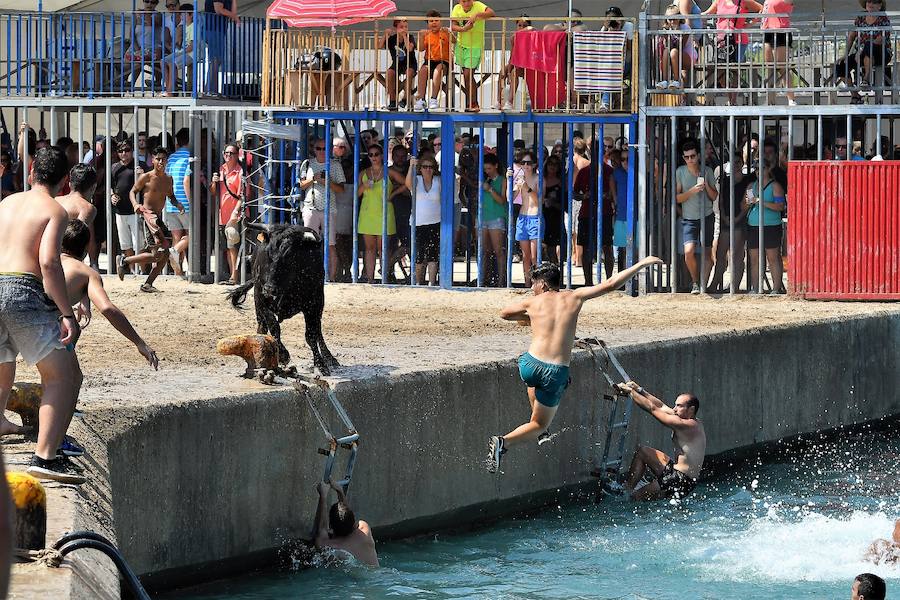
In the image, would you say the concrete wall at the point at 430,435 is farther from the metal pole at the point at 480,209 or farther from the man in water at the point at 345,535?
the metal pole at the point at 480,209

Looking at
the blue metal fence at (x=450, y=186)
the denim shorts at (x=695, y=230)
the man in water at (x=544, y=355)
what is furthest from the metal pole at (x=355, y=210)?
the man in water at (x=544, y=355)

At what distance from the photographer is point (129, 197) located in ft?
67.2

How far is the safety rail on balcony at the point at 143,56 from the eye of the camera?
837 inches

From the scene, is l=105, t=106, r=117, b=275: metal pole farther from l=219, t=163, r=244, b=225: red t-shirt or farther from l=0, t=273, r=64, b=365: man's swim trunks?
l=0, t=273, r=64, b=365: man's swim trunks

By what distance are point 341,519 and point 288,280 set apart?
1910 millimetres

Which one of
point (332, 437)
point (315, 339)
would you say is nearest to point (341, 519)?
point (332, 437)

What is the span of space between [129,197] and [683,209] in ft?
23.8

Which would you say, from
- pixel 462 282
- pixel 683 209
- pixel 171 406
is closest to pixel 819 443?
pixel 683 209

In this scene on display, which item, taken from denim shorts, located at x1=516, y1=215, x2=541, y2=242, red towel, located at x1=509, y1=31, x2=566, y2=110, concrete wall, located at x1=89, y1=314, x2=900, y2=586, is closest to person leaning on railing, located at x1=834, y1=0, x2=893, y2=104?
concrete wall, located at x1=89, y1=314, x2=900, y2=586

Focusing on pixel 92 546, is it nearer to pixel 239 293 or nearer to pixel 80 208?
pixel 239 293

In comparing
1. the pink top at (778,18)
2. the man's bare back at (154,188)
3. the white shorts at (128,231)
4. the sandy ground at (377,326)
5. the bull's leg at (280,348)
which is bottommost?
the sandy ground at (377,326)

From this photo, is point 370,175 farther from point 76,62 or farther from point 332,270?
point 76,62

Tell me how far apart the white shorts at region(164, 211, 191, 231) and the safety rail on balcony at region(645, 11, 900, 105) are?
248 inches

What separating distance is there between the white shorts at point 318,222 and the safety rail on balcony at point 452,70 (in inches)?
54.1
